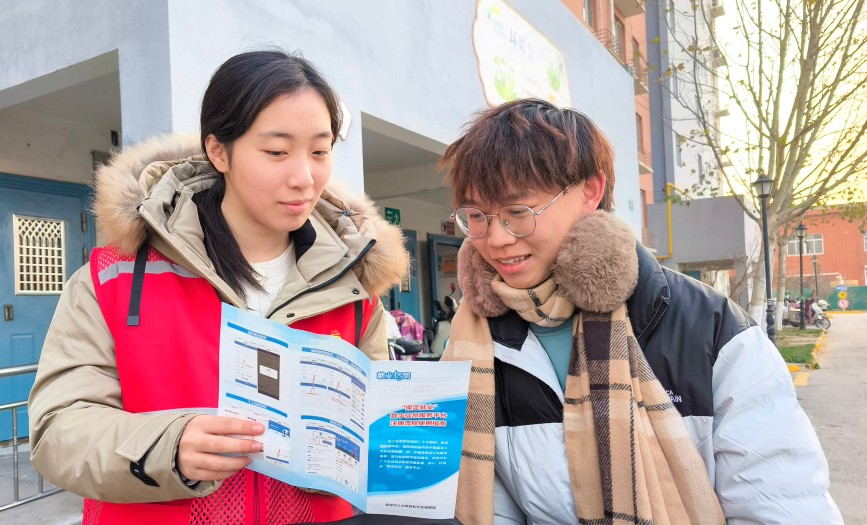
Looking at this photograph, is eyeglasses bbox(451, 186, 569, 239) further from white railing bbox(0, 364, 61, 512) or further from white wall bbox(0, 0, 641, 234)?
white railing bbox(0, 364, 61, 512)

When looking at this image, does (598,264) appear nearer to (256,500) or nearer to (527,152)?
(527,152)

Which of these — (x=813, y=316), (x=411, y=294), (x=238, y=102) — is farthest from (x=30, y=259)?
(x=813, y=316)

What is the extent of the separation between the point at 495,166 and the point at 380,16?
4.88 meters

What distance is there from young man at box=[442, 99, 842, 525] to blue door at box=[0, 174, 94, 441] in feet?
18.7

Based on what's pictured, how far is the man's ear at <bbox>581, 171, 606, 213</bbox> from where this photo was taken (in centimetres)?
161

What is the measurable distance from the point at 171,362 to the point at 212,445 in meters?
0.30

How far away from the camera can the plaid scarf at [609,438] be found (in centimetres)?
141

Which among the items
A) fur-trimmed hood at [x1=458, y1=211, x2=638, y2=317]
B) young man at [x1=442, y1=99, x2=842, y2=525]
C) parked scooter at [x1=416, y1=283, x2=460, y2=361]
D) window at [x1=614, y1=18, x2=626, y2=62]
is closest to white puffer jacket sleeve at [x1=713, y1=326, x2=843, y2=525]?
young man at [x1=442, y1=99, x2=842, y2=525]

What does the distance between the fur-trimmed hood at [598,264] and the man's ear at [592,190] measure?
0.17 feet

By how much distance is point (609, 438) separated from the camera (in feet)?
4.72

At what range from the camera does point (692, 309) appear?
1.45 metres

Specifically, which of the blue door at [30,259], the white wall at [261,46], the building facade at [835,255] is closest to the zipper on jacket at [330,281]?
the white wall at [261,46]

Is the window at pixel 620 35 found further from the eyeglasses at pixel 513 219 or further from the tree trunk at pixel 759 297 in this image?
the eyeglasses at pixel 513 219

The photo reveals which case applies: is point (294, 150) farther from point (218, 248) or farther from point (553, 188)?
point (553, 188)
